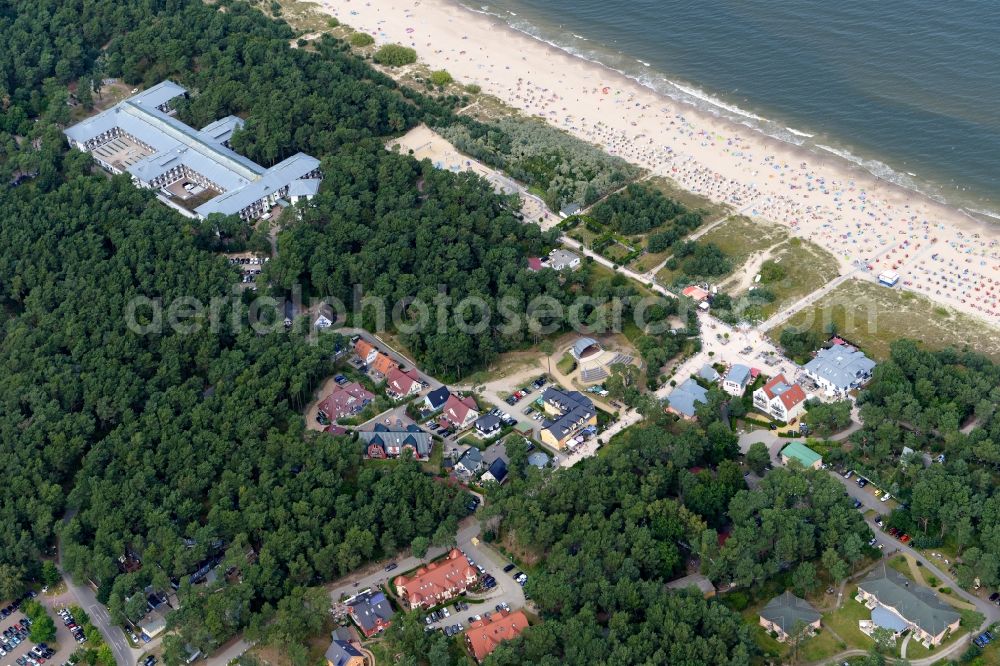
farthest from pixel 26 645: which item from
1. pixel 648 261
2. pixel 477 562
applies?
pixel 648 261

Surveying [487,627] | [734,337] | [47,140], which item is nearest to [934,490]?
[734,337]

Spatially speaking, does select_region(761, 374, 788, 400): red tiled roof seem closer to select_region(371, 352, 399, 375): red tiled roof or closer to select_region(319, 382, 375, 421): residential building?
select_region(371, 352, 399, 375): red tiled roof

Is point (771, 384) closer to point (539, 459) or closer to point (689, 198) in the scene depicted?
point (539, 459)

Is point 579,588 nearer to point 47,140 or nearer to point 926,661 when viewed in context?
point 926,661

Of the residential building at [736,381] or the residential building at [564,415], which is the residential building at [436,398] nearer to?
the residential building at [564,415]

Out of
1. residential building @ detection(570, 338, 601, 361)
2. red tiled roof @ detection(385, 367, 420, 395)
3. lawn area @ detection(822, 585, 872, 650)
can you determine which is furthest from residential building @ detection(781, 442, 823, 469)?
red tiled roof @ detection(385, 367, 420, 395)

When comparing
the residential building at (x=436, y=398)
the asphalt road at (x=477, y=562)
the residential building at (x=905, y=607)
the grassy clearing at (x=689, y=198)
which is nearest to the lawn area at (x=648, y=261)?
the grassy clearing at (x=689, y=198)
